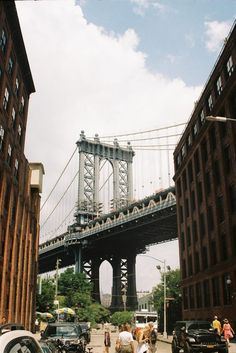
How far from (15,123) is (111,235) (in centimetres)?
6745

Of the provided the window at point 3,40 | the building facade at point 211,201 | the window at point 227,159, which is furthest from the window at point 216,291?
the window at point 3,40

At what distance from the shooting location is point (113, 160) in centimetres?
14662

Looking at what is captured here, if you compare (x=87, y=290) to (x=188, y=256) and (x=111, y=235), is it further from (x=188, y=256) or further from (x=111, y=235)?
(x=188, y=256)

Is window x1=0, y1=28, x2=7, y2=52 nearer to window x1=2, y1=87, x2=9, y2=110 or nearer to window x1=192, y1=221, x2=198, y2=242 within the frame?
window x1=2, y1=87, x2=9, y2=110

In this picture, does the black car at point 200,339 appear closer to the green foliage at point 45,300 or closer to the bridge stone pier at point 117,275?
the green foliage at point 45,300

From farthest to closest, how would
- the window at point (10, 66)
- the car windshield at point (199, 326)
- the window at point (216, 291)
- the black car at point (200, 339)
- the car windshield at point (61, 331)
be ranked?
the window at point (216, 291), the window at point (10, 66), the car windshield at point (199, 326), the black car at point (200, 339), the car windshield at point (61, 331)

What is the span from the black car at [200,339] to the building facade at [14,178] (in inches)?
726

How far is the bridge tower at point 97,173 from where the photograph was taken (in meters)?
126

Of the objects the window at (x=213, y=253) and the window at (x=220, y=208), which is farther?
the window at (x=213, y=253)

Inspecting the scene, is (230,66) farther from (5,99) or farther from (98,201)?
(98,201)

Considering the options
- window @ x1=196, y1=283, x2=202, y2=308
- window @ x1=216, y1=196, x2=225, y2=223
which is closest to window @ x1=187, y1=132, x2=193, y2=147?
window @ x1=216, y1=196, x2=225, y2=223

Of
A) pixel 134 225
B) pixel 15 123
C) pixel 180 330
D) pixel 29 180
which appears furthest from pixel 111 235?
pixel 180 330

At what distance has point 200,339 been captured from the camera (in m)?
22.0

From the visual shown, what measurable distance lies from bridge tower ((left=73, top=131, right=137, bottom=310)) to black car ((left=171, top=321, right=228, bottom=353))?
299ft
